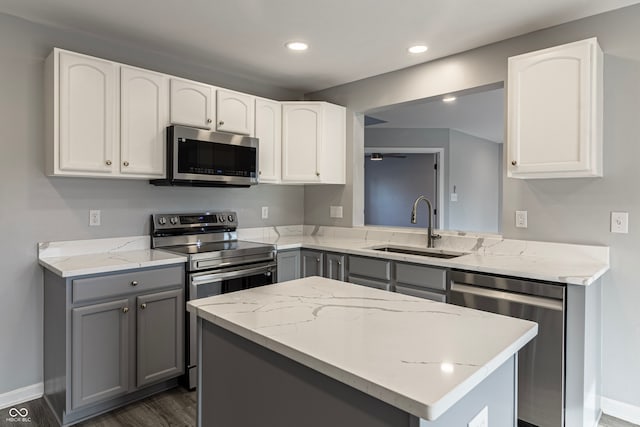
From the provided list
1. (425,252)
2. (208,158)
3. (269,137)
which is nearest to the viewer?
(208,158)

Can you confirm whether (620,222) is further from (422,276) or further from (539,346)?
(422,276)

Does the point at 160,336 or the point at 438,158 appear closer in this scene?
the point at 160,336

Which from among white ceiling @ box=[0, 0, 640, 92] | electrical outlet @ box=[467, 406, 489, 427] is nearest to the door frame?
white ceiling @ box=[0, 0, 640, 92]

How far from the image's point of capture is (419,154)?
6.28 meters

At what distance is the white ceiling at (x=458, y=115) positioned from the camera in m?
4.54

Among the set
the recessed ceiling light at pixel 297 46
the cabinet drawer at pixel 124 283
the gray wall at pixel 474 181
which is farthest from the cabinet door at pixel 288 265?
the gray wall at pixel 474 181

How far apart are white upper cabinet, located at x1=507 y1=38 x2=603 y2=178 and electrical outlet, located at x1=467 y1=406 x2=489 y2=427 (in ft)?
5.59

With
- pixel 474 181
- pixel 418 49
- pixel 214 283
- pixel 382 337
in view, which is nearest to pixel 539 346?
pixel 382 337

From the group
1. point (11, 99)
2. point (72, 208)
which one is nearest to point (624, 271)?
point (72, 208)

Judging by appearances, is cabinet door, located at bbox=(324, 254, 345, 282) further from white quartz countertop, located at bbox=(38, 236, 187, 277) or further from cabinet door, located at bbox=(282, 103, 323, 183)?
white quartz countertop, located at bbox=(38, 236, 187, 277)

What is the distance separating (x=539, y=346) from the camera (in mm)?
2160

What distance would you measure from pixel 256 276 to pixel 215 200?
2.76 feet

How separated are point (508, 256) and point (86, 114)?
2.88 m

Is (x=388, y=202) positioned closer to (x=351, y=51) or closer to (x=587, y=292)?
(x=351, y=51)
